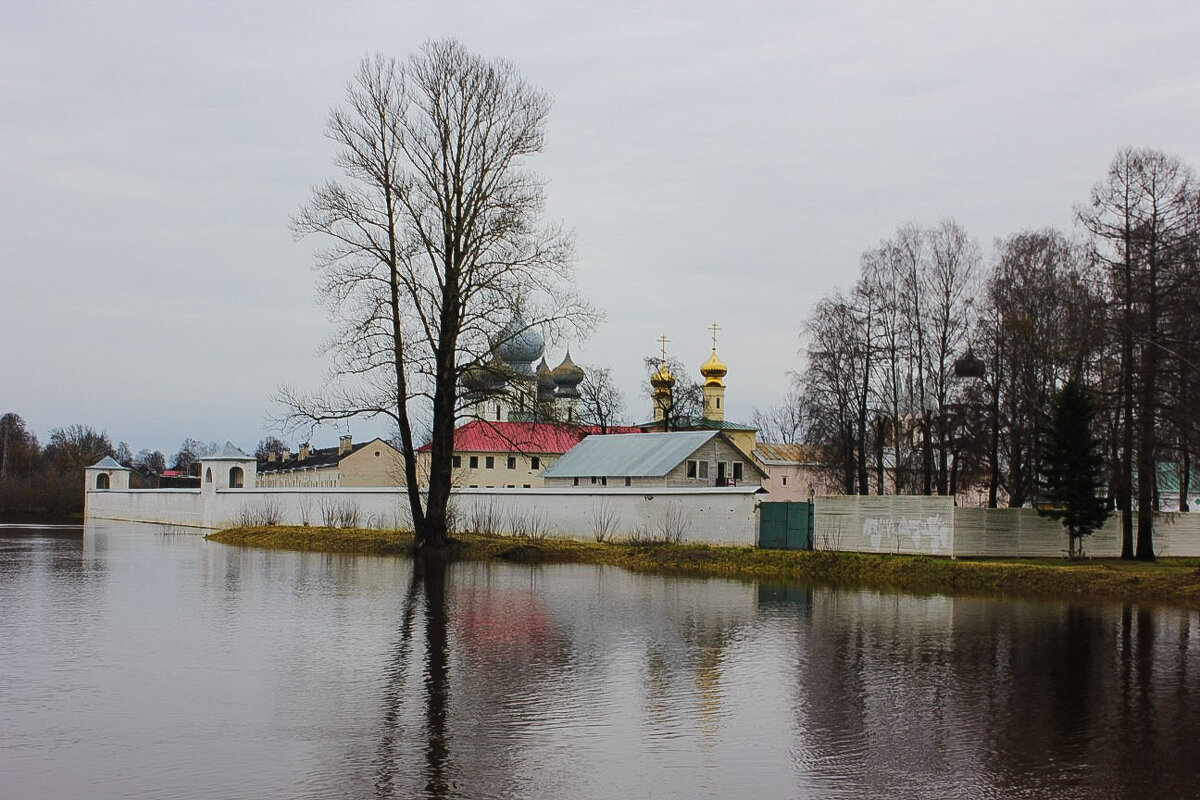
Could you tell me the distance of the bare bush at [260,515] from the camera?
52.2 meters

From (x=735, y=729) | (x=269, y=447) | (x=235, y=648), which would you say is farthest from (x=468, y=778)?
(x=269, y=447)

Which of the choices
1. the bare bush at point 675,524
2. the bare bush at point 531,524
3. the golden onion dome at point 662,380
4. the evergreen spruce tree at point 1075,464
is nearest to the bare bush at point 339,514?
the bare bush at point 531,524

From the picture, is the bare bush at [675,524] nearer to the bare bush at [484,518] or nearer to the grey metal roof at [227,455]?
the bare bush at [484,518]

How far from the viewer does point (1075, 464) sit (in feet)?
109

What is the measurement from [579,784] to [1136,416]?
1026 inches

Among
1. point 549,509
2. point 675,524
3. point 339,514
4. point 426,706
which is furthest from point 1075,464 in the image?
point 339,514

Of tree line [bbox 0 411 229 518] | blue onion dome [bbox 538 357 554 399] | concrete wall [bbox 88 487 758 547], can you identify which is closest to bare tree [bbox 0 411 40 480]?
tree line [bbox 0 411 229 518]

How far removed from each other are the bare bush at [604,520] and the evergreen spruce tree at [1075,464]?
12556mm

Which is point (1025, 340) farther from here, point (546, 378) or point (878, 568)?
point (546, 378)

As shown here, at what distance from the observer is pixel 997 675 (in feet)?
49.4

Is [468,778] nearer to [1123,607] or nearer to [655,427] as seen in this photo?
[1123,607]

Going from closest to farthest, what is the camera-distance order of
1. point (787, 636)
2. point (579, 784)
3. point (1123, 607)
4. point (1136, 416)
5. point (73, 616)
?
point (579, 784)
point (787, 636)
point (73, 616)
point (1123, 607)
point (1136, 416)

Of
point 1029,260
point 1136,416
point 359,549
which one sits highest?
point 1029,260

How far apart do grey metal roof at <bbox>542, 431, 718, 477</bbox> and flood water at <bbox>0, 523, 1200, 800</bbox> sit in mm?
24465
